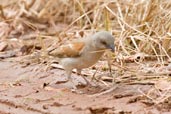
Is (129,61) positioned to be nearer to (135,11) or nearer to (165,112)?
(135,11)

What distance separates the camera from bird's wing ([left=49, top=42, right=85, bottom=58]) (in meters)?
5.33

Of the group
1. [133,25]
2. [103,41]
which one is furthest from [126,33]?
[103,41]

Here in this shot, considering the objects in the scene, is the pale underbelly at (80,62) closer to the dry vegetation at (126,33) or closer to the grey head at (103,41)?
the grey head at (103,41)

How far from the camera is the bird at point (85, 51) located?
16.9 ft

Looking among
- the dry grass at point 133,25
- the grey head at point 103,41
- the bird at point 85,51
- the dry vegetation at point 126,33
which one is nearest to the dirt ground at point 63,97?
the dry vegetation at point 126,33

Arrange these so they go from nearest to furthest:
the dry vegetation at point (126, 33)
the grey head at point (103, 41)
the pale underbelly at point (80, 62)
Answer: the grey head at point (103, 41), the pale underbelly at point (80, 62), the dry vegetation at point (126, 33)

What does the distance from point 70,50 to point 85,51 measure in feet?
0.67

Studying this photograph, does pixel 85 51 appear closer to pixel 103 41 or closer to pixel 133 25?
pixel 103 41

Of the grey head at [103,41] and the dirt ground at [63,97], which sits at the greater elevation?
the grey head at [103,41]

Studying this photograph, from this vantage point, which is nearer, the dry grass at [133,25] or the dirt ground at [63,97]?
the dirt ground at [63,97]

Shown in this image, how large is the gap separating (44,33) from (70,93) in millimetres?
2841

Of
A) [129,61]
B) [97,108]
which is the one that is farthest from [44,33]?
[97,108]

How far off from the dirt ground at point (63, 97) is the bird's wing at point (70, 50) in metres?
0.31

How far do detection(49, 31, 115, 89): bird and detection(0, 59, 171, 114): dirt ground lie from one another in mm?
253
